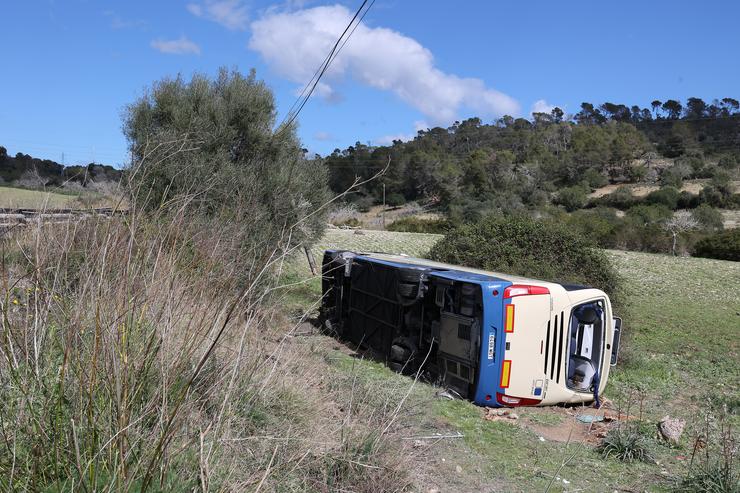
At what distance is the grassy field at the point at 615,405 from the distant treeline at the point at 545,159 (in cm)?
3399

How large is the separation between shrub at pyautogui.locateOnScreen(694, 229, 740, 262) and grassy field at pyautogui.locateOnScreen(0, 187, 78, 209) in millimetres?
42371

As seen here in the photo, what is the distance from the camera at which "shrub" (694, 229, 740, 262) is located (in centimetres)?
4400

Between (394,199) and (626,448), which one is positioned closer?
(626,448)

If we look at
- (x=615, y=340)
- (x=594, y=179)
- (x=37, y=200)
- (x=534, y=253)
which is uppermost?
(x=594, y=179)

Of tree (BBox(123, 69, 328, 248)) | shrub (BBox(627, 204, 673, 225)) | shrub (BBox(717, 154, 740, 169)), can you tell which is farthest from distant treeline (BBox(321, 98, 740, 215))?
tree (BBox(123, 69, 328, 248))

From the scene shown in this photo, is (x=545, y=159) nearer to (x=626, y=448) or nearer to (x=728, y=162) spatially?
(x=728, y=162)

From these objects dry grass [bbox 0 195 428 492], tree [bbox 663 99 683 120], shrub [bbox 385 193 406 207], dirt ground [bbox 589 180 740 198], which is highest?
tree [bbox 663 99 683 120]

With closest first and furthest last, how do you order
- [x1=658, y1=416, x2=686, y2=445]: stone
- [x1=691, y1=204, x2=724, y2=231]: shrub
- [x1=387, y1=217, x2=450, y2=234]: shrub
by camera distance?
1. [x1=658, y1=416, x2=686, y2=445]: stone
2. [x1=691, y1=204, x2=724, y2=231]: shrub
3. [x1=387, y1=217, x2=450, y2=234]: shrub

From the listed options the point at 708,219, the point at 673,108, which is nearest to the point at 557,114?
the point at 673,108

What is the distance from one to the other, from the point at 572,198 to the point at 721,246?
29.1 m

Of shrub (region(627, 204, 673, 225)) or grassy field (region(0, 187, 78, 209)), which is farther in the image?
shrub (region(627, 204, 673, 225))

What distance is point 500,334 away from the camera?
9.10m

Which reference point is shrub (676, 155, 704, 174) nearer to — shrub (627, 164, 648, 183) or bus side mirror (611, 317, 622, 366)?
shrub (627, 164, 648, 183)

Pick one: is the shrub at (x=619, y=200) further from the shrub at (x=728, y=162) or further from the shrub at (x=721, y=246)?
the shrub at (x=721, y=246)
